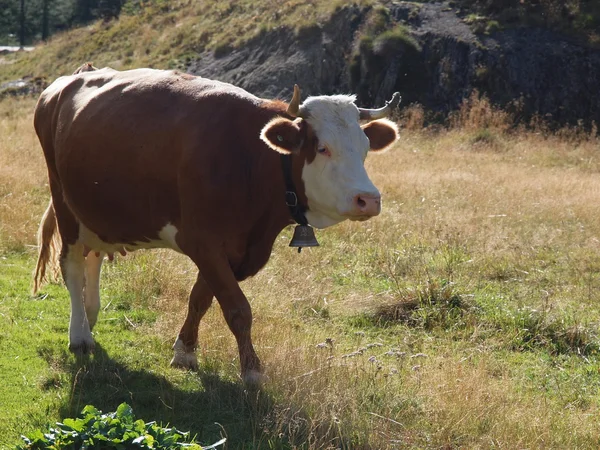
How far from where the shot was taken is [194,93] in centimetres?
691

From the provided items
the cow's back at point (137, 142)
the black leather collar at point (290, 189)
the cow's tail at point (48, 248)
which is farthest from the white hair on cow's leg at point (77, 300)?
the black leather collar at point (290, 189)

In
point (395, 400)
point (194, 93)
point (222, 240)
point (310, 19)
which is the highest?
point (194, 93)

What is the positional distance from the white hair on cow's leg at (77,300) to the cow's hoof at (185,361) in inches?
32.4

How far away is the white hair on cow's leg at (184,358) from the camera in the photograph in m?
6.98

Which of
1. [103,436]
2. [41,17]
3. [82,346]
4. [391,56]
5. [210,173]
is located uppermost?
[210,173]

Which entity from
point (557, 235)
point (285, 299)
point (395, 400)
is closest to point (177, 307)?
point (285, 299)

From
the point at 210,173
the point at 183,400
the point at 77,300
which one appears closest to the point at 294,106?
the point at 210,173

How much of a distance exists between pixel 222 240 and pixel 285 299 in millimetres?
2356

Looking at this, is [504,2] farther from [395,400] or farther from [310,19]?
[395,400]

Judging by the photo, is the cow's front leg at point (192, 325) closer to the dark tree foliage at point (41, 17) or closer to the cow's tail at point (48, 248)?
the cow's tail at point (48, 248)

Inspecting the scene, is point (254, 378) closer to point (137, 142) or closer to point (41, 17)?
point (137, 142)

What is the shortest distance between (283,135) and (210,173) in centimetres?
58

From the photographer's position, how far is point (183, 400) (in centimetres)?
623

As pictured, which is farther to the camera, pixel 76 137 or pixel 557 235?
pixel 557 235
